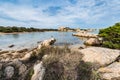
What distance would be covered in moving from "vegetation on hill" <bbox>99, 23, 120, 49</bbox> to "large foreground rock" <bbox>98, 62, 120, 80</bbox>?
881 cm

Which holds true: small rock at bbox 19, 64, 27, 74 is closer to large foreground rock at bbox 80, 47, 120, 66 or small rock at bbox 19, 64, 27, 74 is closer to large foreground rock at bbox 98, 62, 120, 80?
large foreground rock at bbox 80, 47, 120, 66

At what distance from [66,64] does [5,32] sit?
211 feet

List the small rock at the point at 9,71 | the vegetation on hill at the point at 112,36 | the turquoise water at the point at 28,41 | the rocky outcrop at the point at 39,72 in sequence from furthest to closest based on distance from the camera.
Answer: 1. the turquoise water at the point at 28,41
2. the vegetation on hill at the point at 112,36
3. the small rock at the point at 9,71
4. the rocky outcrop at the point at 39,72

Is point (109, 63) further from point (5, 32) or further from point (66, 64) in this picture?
point (5, 32)

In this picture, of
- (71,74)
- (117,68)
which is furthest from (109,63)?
(71,74)

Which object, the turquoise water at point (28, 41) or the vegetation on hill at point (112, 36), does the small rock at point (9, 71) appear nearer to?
the vegetation on hill at point (112, 36)

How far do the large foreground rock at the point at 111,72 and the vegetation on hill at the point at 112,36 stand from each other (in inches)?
347

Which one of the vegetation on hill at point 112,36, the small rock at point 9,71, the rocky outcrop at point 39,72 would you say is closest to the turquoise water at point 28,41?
the vegetation on hill at point 112,36

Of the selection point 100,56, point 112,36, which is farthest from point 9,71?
point 112,36

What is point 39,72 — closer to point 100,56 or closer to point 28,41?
point 100,56

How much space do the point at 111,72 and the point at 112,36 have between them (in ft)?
40.0

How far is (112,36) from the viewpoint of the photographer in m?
20.8

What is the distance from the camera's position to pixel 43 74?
26.1 ft

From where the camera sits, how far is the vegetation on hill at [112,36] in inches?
751
